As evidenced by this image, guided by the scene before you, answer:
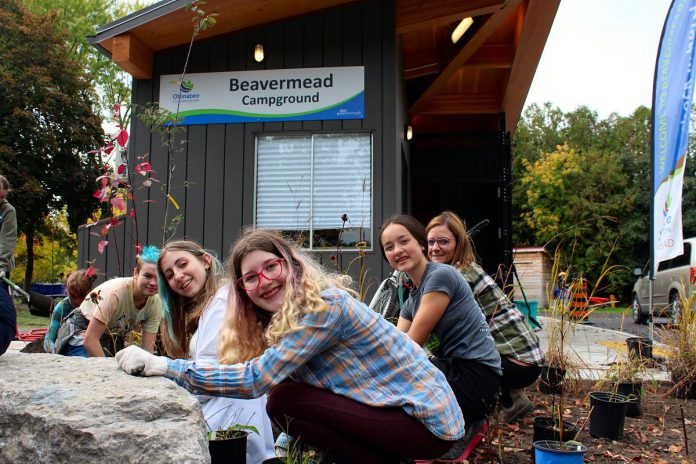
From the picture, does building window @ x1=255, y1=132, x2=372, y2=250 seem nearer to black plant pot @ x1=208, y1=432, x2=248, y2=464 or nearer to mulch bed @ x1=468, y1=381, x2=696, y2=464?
mulch bed @ x1=468, y1=381, x2=696, y2=464

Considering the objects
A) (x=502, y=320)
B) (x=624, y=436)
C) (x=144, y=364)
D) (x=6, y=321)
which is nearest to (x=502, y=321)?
(x=502, y=320)

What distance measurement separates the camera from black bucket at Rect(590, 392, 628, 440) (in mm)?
3184

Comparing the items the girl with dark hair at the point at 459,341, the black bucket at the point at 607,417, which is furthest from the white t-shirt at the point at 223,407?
the black bucket at the point at 607,417

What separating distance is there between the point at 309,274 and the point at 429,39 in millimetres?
7204

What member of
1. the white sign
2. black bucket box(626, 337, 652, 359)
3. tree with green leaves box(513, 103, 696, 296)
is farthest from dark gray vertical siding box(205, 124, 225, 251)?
tree with green leaves box(513, 103, 696, 296)

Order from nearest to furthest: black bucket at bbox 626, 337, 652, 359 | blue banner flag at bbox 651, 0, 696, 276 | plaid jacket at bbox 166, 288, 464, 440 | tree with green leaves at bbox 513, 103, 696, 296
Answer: plaid jacket at bbox 166, 288, 464, 440 → black bucket at bbox 626, 337, 652, 359 → blue banner flag at bbox 651, 0, 696, 276 → tree with green leaves at bbox 513, 103, 696, 296

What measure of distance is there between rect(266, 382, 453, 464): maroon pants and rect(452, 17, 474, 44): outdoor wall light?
6.62 m

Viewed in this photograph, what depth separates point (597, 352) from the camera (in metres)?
6.75

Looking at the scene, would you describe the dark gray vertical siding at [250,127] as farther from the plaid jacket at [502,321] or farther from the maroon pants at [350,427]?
the maroon pants at [350,427]

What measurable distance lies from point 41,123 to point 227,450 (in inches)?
866

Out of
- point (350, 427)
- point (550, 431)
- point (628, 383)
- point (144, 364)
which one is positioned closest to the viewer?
point (144, 364)

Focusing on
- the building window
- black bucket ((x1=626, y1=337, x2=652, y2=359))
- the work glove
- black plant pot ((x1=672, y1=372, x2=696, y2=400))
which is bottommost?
black plant pot ((x1=672, y1=372, x2=696, y2=400))

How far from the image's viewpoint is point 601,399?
126 inches

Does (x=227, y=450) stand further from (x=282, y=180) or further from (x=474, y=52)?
(x=474, y=52)
